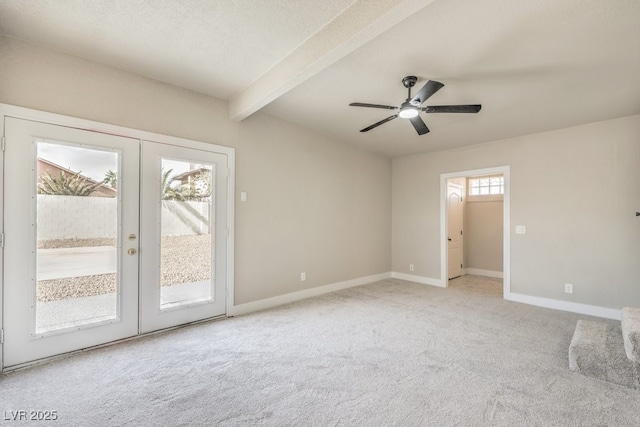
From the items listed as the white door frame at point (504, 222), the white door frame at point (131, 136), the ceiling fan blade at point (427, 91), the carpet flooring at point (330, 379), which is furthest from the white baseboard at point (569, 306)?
the white door frame at point (131, 136)

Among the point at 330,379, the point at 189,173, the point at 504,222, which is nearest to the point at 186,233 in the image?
the point at 189,173

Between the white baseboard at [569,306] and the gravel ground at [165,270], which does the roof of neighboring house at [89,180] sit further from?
the white baseboard at [569,306]

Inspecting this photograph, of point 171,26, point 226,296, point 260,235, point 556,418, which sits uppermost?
point 171,26

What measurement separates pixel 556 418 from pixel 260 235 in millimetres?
3335

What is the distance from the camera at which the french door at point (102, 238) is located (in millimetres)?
2420

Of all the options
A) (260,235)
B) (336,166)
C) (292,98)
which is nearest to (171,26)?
(292,98)

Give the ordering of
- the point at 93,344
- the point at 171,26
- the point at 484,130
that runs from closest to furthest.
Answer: the point at 171,26 < the point at 93,344 < the point at 484,130

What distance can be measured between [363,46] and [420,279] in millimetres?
4630

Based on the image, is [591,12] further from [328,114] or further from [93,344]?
[93,344]

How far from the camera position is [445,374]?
7.77ft

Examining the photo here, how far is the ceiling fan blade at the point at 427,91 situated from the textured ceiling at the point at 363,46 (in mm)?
266

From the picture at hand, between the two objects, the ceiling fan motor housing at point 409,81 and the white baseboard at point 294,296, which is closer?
the ceiling fan motor housing at point 409,81

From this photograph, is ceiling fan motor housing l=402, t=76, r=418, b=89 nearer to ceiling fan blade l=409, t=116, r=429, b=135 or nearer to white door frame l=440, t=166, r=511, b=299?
ceiling fan blade l=409, t=116, r=429, b=135

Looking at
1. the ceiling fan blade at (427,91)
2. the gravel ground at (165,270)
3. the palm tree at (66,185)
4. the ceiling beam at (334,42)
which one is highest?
the ceiling beam at (334,42)
